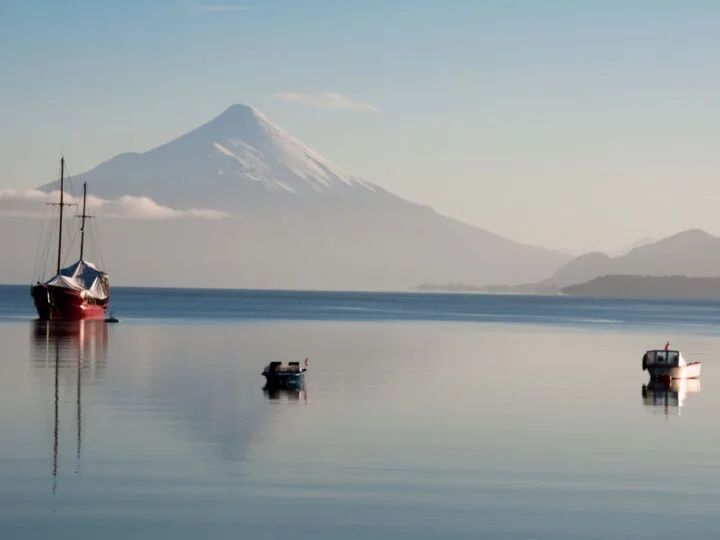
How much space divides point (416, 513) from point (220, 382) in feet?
122

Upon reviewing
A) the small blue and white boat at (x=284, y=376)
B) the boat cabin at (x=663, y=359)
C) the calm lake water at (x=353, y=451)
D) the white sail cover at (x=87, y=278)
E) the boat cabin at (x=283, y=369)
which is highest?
the white sail cover at (x=87, y=278)

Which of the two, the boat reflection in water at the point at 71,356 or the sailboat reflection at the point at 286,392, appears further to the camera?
the sailboat reflection at the point at 286,392

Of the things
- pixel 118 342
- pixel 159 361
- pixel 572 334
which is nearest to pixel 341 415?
pixel 159 361

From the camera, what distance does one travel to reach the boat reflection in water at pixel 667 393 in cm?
5800

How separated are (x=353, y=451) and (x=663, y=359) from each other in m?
36.4

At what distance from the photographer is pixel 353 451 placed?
40.0 m

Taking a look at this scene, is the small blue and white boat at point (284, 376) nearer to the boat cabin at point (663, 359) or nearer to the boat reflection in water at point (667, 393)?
the boat reflection in water at point (667, 393)

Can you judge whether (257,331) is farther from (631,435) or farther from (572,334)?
(631,435)

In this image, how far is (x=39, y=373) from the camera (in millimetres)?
67688

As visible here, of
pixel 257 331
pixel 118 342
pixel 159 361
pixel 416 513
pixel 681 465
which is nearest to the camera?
pixel 416 513

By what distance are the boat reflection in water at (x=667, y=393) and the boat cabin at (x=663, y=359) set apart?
982mm

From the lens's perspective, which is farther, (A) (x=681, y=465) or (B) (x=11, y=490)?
(A) (x=681, y=465)

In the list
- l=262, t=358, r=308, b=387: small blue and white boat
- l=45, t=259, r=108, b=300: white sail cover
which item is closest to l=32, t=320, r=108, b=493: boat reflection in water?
l=262, t=358, r=308, b=387: small blue and white boat

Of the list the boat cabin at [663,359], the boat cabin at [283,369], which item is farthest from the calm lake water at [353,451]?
the boat cabin at [663,359]
